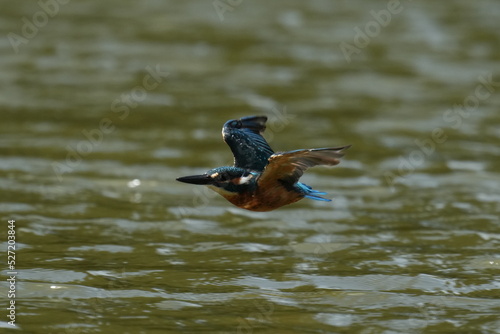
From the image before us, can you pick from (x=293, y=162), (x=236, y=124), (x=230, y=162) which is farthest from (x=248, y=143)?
(x=230, y=162)

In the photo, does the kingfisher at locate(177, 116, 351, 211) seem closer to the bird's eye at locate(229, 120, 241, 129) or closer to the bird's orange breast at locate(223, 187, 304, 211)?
the bird's orange breast at locate(223, 187, 304, 211)

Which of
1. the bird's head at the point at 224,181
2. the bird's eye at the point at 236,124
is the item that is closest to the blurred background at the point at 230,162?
the bird's head at the point at 224,181

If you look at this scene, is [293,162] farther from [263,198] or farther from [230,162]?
[230,162]

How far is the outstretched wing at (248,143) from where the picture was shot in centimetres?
604

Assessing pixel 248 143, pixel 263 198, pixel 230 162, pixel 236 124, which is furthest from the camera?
pixel 230 162

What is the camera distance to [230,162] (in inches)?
400

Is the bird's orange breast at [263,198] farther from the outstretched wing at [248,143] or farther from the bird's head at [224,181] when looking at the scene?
the outstretched wing at [248,143]

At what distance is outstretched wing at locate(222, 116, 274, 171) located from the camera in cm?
604

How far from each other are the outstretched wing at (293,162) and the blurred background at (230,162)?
963 millimetres

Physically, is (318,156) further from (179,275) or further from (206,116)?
(206,116)

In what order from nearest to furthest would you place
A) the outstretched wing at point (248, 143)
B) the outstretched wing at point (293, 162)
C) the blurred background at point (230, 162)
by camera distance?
the outstretched wing at point (293, 162) < the outstretched wing at point (248, 143) < the blurred background at point (230, 162)

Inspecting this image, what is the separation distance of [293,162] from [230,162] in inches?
185

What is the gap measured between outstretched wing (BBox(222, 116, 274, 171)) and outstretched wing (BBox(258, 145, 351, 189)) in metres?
0.43

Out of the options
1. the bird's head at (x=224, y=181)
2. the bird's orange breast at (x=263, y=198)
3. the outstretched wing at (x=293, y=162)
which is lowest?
the bird's orange breast at (x=263, y=198)
